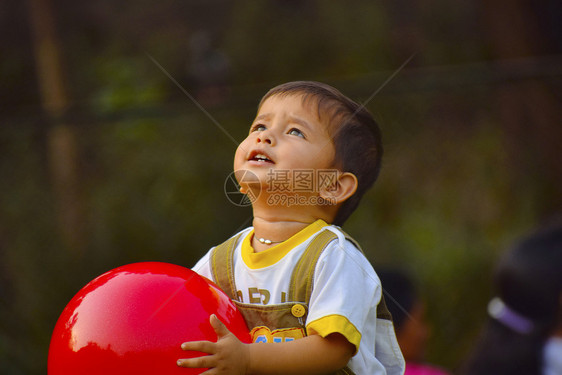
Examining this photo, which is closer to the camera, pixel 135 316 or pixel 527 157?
pixel 135 316

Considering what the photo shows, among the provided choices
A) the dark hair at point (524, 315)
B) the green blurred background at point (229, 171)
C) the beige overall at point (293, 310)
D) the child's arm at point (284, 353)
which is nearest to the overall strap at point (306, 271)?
the beige overall at point (293, 310)

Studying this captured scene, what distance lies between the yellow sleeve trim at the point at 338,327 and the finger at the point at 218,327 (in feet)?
0.70

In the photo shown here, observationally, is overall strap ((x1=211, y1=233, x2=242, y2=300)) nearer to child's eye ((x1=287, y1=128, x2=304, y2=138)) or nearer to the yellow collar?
the yellow collar

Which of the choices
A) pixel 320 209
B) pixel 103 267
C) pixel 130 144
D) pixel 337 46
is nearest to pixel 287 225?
pixel 320 209

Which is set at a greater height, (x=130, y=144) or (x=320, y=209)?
(x=130, y=144)

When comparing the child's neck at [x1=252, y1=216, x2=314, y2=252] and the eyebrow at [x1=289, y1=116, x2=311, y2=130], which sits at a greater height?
the eyebrow at [x1=289, y1=116, x2=311, y2=130]

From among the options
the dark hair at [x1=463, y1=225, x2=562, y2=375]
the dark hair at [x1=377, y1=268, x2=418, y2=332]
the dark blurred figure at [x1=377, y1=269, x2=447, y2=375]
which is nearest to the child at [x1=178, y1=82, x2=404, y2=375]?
the dark hair at [x1=463, y1=225, x2=562, y2=375]

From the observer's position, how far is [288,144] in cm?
190

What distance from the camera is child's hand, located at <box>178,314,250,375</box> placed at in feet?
5.41

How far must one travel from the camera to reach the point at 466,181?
5672mm

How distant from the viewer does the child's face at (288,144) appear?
1.89 metres

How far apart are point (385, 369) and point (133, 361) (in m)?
0.66

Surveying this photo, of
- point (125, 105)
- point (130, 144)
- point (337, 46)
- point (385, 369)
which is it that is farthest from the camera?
point (337, 46)

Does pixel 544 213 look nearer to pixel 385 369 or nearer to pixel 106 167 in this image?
pixel 106 167
